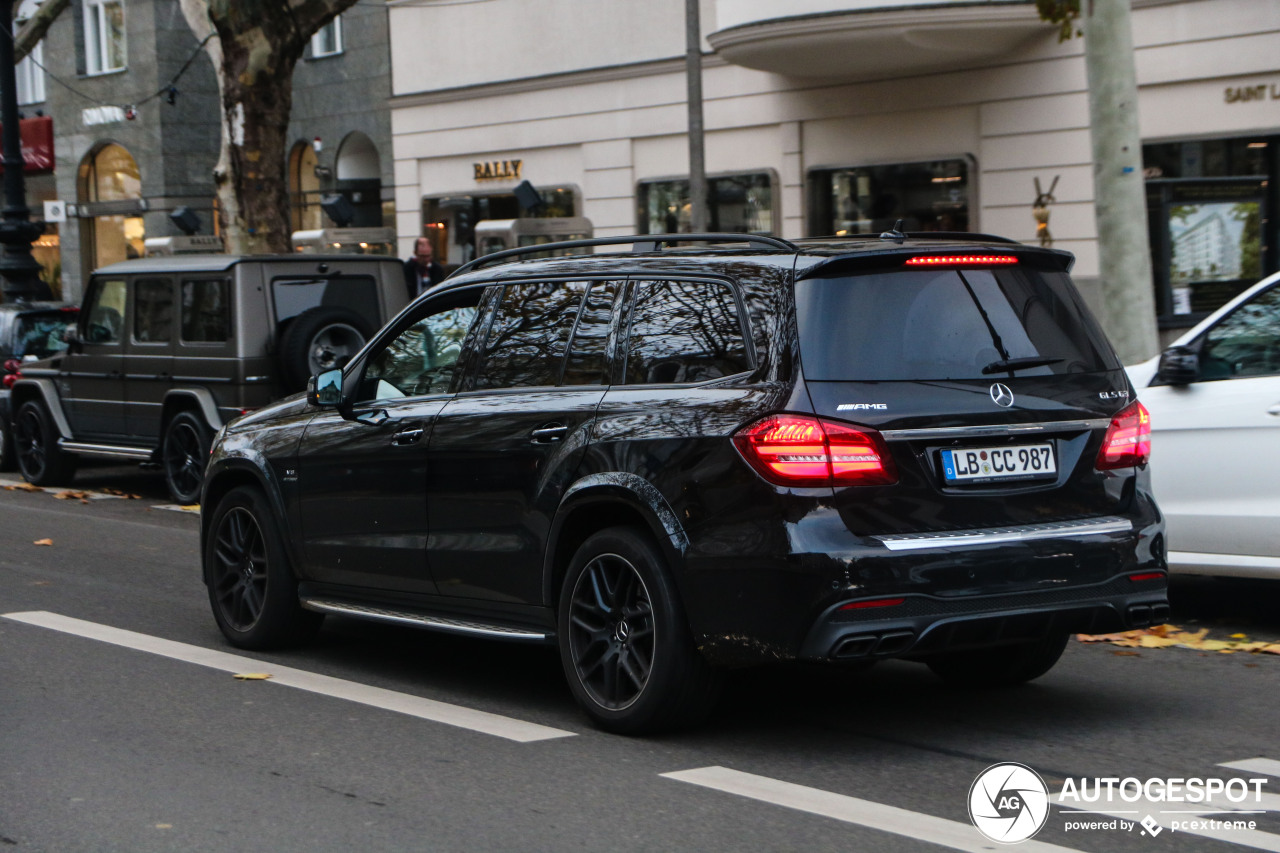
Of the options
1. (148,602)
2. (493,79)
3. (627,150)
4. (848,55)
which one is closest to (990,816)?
(148,602)

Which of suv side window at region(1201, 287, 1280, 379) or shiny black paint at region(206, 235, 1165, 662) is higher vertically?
suv side window at region(1201, 287, 1280, 379)

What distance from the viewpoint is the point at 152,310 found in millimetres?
13453

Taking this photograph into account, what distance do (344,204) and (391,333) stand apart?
64.8 feet

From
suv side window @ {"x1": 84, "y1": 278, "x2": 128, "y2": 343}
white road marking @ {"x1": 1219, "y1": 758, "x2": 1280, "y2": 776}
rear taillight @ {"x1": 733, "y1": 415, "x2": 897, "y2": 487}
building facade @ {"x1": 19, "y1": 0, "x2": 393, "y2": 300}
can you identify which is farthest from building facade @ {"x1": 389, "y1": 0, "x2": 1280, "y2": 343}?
rear taillight @ {"x1": 733, "y1": 415, "x2": 897, "y2": 487}

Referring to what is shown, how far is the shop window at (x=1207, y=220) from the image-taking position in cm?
1798

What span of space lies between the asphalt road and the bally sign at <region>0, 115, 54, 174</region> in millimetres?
34607

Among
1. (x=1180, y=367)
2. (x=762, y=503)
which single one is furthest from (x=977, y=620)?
(x=1180, y=367)

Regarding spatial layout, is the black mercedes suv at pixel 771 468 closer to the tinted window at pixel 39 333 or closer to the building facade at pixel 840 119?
the tinted window at pixel 39 333

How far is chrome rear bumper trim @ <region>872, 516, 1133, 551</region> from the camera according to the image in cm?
518

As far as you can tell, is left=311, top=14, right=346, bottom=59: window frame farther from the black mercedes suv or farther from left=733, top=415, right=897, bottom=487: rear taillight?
left=733, top=415, right=897, bottom=487: rear taillight

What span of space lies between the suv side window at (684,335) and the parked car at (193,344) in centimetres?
658

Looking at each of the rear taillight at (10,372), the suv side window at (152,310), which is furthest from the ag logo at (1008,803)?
the rear taillight at (10,372)

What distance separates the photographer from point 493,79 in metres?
25.9

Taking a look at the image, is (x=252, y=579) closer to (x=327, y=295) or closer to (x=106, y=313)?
(x=327, y=295)
